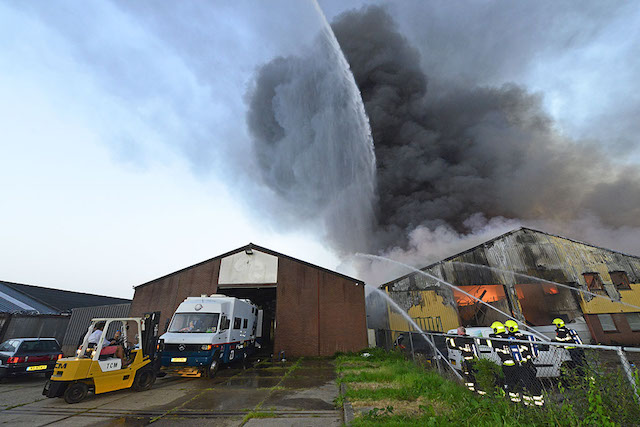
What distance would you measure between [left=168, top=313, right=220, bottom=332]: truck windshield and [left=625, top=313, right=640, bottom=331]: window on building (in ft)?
86.0

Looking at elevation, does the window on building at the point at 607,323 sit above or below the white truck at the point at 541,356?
above

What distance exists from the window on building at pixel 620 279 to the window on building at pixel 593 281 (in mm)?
879

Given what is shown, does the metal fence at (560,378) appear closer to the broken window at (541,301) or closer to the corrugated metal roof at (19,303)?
the broken window at (541,301)

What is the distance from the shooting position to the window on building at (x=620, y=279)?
1845 centimetres

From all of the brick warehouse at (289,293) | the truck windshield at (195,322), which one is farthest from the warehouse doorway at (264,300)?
the truck windshield at (195,322)

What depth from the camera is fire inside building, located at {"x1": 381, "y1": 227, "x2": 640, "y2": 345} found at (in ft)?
59.7

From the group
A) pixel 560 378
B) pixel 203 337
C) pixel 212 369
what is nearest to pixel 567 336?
pixel 560 378

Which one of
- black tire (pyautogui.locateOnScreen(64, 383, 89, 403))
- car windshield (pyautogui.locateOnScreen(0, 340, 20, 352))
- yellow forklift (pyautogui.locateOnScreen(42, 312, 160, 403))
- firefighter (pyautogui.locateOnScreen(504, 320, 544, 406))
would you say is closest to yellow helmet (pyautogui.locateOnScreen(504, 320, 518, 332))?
firefighter (pyautogui.locateOnScreen(504, 320, 544, 406))

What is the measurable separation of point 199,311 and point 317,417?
7.54 meters

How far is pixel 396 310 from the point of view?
19.5 meters

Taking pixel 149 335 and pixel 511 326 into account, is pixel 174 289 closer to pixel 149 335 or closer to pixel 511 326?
pixel 149 335

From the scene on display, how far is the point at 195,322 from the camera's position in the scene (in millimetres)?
11023

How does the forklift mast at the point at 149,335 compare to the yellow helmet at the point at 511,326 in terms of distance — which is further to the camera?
the forklift mast at the point at 149,335

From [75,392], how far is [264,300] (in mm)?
17841
